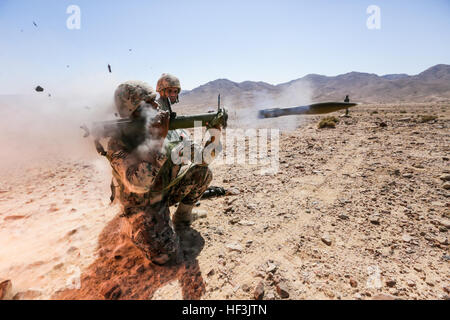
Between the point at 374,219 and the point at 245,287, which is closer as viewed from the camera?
the point at 245,287

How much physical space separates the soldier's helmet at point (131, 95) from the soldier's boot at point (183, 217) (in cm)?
137

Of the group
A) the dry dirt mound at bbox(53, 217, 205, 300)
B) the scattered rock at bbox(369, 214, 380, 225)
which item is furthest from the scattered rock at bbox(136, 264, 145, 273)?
the scattered rock at bbox(369, 214, 380, 225)

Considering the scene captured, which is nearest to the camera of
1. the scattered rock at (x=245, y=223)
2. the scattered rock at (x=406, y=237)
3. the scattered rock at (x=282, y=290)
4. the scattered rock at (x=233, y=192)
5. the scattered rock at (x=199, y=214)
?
the scattered rock at (x=282, y=290)

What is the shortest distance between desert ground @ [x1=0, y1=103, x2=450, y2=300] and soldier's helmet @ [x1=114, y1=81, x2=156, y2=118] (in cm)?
59

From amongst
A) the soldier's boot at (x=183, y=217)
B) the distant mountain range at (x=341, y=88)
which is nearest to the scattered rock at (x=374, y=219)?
the soldier's boot at (x=183, y=217)

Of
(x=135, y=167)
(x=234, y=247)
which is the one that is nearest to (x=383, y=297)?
(x=234, y=247)

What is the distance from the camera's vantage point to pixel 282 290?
5.94 ft

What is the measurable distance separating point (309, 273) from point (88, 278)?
79.5 inches

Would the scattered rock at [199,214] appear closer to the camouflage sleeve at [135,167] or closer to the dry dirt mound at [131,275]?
the dry dirt mound at [131,275]

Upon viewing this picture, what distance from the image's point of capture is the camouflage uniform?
1.96 metres

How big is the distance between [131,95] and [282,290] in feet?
6.77

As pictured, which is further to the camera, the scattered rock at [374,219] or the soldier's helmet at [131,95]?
the scattered rock at [374,219]

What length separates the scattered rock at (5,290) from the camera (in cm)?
181

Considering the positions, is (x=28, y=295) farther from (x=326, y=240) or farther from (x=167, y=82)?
(x=326, y=240)
